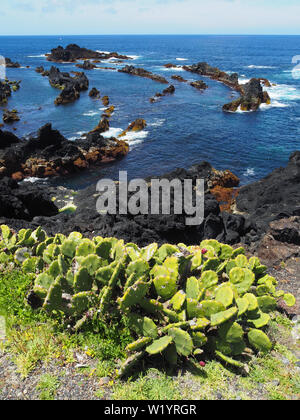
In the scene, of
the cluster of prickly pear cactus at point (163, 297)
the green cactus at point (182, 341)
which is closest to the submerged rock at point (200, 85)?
the cluster of prickly pear cactus at point (163, 297)

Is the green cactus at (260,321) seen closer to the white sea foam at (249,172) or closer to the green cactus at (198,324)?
the green cactus at (198,324)

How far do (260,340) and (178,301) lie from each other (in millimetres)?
1956

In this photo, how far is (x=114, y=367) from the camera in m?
5.73

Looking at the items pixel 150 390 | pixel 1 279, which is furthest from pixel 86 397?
pixel 1 279

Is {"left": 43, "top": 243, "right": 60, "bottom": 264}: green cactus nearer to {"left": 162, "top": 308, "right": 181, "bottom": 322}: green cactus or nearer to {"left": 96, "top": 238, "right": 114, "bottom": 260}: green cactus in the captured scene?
{"left": 96, "top": 238, "right": 114, "bottom": 260}: green cactus

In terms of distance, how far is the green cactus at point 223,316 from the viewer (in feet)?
18.9

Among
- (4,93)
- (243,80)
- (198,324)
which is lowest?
(198,324)

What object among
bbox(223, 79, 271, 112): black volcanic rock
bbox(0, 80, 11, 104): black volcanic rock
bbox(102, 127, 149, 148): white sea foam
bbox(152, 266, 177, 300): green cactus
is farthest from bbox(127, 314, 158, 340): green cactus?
bbox(0, 80, 11, 104): black volcanic rock

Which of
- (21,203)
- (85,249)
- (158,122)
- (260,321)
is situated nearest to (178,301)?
(260,321)

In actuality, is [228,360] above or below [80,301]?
below

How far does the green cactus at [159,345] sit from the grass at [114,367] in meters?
0.53

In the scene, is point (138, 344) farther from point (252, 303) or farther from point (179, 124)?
point (179, 124)

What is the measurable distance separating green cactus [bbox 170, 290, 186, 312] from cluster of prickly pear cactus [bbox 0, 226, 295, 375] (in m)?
0.02

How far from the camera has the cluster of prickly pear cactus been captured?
5.84m
